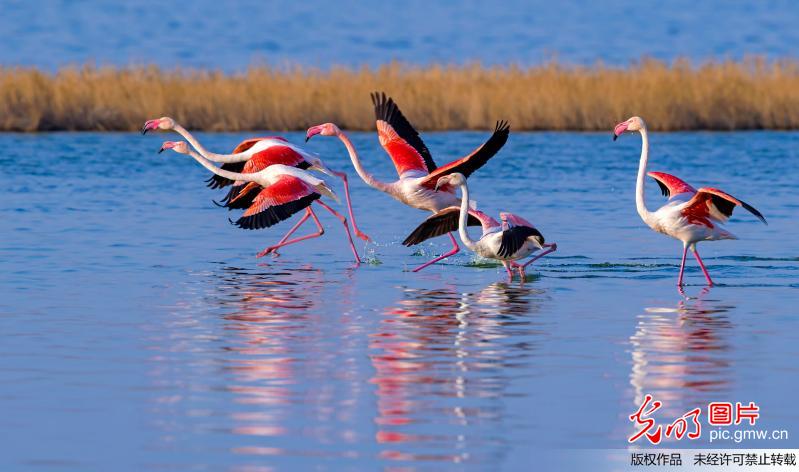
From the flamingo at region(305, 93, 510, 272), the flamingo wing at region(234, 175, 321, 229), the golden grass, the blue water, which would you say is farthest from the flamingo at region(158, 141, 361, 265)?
the blue water

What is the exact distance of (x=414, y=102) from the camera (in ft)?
86.5

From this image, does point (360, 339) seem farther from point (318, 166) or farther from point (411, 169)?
point (318, 166)

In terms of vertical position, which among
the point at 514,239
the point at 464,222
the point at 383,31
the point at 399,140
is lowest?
the point at 514,239

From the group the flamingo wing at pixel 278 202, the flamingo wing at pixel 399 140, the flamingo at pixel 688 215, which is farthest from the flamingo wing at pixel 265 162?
the flamingo at pixel 688 215

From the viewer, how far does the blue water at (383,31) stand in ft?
182

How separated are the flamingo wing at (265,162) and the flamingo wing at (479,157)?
57.1 inches

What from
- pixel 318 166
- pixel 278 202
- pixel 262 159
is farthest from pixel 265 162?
pixel 278 202

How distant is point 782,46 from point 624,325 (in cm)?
5063

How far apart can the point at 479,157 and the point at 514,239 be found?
2.89ft

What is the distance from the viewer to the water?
23.0ft

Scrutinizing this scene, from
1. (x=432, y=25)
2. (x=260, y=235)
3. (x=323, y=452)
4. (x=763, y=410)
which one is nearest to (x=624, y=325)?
(x=763, y=410)

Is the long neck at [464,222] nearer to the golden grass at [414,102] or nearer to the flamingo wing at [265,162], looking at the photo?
the flamingo wing at [265,162]

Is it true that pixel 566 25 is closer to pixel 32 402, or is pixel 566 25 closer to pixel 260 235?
pixel 260 235

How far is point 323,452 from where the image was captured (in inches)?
264
